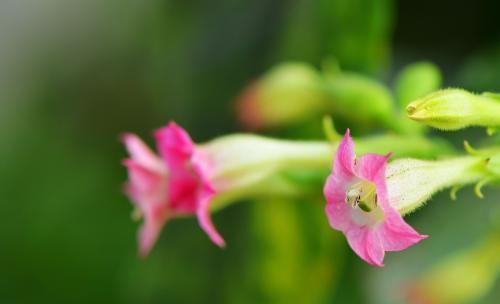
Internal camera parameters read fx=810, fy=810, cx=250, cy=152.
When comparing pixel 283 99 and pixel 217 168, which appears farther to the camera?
pixel 283 99

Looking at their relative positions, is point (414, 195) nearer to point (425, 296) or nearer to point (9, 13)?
point (425, 296)

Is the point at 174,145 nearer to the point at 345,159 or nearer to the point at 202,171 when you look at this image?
the point at 202,171

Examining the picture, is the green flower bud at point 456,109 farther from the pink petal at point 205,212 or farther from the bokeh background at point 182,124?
the bokeh background at point 182,124

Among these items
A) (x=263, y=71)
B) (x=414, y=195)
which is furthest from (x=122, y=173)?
(x=414, y=195)

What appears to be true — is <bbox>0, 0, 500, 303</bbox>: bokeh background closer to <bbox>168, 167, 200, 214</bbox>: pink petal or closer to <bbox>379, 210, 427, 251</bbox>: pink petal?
<bbox>168, 167, 200, 214</bbox>: pink petal

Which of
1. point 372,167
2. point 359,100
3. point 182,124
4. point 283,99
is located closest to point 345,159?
point 372,167

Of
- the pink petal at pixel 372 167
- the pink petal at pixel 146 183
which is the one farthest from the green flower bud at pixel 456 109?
the pink petal at pixel 146 183
